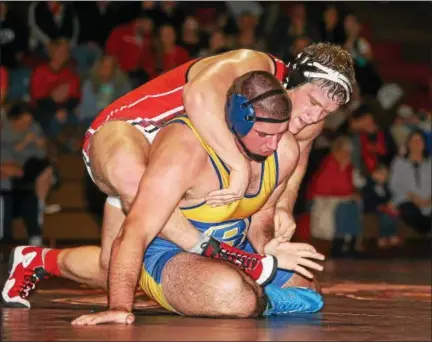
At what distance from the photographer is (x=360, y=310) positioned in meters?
5.46

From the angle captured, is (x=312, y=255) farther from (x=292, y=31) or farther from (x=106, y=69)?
(x=292, y=31)

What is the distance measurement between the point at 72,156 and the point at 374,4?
480cm

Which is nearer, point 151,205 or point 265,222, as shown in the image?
point 151,205

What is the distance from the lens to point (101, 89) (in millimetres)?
11242

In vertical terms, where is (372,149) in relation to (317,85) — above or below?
below

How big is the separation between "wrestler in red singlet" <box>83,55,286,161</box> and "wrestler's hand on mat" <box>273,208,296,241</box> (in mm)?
645

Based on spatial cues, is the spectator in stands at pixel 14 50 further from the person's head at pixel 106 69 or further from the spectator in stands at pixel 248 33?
the spectator in stands at pixel 248 33

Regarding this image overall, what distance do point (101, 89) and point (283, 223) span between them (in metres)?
6.09

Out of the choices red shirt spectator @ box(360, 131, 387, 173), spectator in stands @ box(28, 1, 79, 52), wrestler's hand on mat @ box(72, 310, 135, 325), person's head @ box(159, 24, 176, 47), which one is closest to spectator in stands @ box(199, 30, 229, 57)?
person's head @ box(159, 24, 176, 47)

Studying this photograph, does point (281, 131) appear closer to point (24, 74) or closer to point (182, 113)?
point (182, 113)

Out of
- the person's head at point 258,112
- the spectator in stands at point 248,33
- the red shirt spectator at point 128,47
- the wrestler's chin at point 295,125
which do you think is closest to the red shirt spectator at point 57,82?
the red shirt spectator at point 128,47

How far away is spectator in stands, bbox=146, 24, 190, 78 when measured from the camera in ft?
38.8

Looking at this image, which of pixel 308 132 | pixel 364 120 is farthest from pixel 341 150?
pixel 308 132

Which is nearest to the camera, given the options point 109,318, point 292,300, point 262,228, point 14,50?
point 109,318
